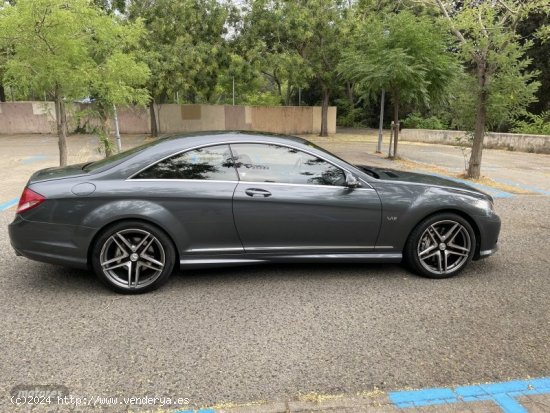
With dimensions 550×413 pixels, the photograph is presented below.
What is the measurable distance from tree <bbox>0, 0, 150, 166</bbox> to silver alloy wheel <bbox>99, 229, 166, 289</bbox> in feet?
16.1

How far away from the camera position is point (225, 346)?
323 centimetres

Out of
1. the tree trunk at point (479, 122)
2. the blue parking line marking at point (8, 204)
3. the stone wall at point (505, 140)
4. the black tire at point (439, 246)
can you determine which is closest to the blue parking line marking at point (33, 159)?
the blue parking line marking at point (8, 204)

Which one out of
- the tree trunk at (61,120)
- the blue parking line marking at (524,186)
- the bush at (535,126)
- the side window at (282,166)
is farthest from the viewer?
the bush at (535,126)

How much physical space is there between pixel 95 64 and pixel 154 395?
720 centimetres

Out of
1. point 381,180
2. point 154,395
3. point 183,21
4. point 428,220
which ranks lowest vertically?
point 154,395

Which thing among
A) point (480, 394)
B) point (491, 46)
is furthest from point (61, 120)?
point (491, 46)

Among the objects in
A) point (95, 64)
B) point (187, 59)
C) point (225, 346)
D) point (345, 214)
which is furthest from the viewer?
point (187, 59)

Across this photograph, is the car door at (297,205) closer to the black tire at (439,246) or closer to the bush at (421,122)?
the black tire at (439,246)

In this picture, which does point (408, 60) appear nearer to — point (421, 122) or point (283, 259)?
point (283, 259)

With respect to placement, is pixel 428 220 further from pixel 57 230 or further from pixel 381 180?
pixel 57 230

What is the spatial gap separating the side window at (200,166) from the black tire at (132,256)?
0.52m

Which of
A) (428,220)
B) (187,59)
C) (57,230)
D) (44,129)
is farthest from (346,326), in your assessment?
(44,129)

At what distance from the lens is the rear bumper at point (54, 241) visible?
3885 mm

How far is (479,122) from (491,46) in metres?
1.70
